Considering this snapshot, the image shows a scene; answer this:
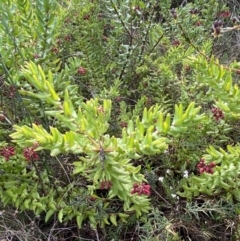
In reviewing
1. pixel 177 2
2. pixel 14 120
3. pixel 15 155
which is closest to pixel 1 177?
pixel 15 155

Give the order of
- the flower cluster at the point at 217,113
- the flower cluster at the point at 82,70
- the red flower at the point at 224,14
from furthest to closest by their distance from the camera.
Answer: the red flower at the point at 224,14 → the flower cluster at the point at 82,70 → the flower cluster at the point at 217,113

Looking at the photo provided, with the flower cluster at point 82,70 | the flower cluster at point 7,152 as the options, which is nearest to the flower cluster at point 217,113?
the flower cluster at point 82,70

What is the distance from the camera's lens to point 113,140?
1.19 metres

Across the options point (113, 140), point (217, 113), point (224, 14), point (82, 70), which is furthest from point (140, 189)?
point (224, 14)

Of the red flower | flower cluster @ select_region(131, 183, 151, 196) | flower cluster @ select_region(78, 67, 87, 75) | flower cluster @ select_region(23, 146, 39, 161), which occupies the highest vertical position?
the red flower

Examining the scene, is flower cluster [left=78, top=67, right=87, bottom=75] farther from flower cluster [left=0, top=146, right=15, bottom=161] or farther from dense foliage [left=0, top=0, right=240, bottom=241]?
flower cluster [left=0, top=146, right=15, bottom=161]

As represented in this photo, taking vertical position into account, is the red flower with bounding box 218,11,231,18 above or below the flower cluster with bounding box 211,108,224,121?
above

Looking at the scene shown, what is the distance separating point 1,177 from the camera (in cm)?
170

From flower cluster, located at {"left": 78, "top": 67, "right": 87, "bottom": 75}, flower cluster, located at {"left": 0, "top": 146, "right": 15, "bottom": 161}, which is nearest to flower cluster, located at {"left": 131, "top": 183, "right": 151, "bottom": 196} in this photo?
flower cluster, located at {"left": 0, "top": 146, "right": 15, "bottom": 161}

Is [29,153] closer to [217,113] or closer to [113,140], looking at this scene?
[113,140]

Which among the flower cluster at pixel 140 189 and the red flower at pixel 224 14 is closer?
the flower cluster at pixel 140 189

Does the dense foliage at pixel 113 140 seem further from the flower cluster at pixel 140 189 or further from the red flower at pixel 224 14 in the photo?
the red flower at pixel 224 14

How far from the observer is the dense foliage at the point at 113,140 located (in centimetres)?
124

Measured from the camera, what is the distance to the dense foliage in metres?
1.24
